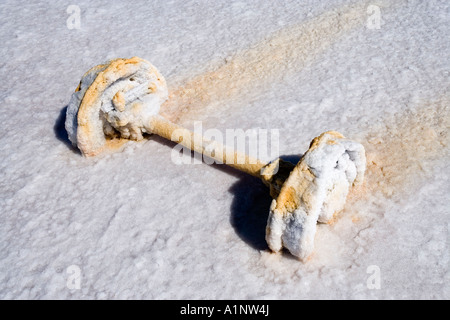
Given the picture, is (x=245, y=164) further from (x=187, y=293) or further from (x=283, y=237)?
(x=187, y=293)

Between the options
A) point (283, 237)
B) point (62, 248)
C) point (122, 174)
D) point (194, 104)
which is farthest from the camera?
point (194, 104)

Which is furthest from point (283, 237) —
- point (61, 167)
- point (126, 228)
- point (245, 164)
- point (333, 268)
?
point (61, 167)

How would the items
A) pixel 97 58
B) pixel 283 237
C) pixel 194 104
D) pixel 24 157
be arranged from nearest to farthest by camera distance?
pixel 283 237 < pixel 24 157 < pixel 194 104 < pixel 97 58
